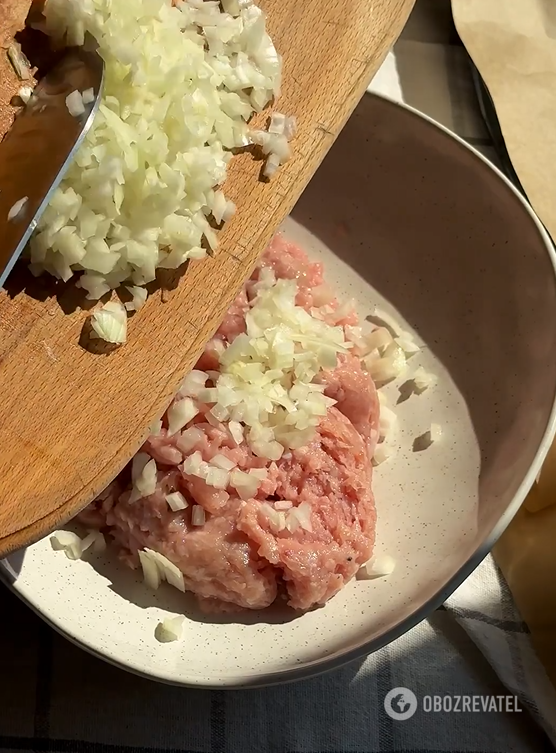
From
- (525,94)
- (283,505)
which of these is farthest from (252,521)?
(525,94)

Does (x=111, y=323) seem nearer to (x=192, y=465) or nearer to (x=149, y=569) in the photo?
(x=192, y=465)

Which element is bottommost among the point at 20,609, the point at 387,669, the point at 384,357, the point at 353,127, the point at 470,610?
the point at 20,609

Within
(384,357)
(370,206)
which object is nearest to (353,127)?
(370,206)

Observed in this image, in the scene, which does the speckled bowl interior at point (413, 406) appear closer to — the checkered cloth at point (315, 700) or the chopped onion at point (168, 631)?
the chopped onion at point (168, 631)

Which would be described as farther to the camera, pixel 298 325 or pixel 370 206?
pixel 370 206

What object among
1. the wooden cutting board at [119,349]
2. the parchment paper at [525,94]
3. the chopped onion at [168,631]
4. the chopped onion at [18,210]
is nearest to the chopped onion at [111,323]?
the wooden cutting board at [119,349]

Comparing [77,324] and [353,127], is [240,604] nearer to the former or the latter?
[77,324]

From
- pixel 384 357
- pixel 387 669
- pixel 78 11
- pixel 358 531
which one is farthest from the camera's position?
pixel 384 357
